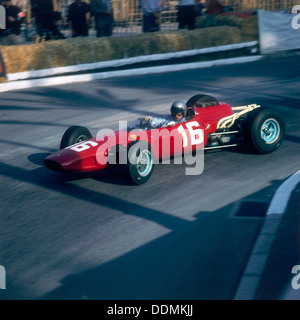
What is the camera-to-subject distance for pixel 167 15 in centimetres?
2402

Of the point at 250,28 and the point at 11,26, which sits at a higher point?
the point at 11,26

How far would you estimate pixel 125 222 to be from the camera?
6.66 m

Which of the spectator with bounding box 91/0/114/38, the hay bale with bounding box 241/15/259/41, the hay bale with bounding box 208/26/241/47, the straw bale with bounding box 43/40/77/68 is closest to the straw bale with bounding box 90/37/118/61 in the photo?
the straw bale with bounding box 43/40/77/68

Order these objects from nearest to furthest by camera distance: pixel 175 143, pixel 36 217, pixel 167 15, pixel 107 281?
pixel 107 281 < pixel 36 217 < pixel 175 143 < pixel 167 15

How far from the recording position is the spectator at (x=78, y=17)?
17.2 meters

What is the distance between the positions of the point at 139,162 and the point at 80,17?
436 inches

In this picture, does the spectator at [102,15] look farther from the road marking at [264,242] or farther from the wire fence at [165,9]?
the road marking at [264,242]

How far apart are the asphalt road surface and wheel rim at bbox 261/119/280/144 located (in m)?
0.28

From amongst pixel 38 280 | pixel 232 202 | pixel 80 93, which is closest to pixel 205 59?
pixel 80 93

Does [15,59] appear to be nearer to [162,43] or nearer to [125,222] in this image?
[162,43]

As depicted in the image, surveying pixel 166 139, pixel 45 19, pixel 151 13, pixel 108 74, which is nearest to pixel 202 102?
pixel 166 139

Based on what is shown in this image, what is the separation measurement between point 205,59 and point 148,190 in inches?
470
